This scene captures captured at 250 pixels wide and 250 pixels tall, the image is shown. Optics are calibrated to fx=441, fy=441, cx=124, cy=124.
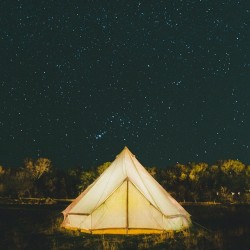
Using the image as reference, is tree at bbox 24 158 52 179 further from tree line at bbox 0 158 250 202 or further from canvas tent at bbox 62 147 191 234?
canvas tent at bbox 62 147 191 234

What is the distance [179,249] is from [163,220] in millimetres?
3784

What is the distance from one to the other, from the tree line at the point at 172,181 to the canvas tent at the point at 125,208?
33.6 metres

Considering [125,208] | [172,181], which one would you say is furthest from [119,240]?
[172,181]

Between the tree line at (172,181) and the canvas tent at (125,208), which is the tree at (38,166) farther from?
the canvas tent at (125,208)

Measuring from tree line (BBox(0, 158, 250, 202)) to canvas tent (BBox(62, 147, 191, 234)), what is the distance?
1324 inches

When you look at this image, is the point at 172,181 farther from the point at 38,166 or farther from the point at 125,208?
the point at 125,208

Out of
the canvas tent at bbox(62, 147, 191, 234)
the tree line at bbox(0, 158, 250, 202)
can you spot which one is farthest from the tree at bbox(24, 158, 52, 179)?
the canvas tent at bbox(62, 147, 191, 234)

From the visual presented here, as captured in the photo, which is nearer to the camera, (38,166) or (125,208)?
(125,208)

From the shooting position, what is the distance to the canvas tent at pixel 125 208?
1391 centimetres

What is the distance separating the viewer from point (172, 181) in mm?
52719

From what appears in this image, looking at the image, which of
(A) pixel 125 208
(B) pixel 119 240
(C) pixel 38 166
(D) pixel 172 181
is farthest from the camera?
(C) pixel 38 166

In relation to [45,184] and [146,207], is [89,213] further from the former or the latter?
[45,184]

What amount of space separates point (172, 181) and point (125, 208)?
39.3 metres

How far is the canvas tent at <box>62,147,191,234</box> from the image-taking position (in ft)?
45.6
